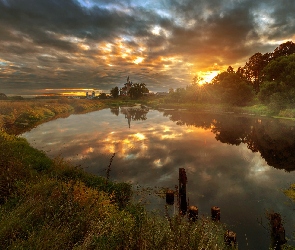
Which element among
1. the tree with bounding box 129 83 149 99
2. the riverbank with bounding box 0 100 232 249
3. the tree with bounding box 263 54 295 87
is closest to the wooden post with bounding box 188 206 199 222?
the riverbank with bounding box 0 100 232 249

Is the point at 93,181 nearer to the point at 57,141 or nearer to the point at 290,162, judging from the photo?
the point at 57,141

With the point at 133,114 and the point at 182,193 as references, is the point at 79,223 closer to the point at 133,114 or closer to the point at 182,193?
the point at 182,193

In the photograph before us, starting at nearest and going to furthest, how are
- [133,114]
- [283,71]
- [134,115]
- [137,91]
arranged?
[283,71]
[134,115]
[133,114]
[137,91]

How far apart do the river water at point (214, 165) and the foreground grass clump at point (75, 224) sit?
157cm

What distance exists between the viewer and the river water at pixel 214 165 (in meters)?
8.49

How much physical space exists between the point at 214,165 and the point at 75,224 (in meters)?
11.4

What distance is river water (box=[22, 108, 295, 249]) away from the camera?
8.49 meters

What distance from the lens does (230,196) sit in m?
9.98

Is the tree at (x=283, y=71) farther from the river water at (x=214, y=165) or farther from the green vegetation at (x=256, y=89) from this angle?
the river water at (x=214, y=165)

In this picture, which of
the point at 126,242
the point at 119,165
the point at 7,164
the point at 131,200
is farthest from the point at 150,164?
the point at 126,242

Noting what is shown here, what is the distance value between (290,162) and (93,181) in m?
15.3

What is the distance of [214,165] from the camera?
47.2 feet

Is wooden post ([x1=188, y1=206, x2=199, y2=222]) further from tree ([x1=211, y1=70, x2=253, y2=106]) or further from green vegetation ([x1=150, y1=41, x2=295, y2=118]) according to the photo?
A: tree ([x1=211, y1=70, x2=253, y2=106])

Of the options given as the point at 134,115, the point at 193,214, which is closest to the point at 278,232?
the point at 193,214
